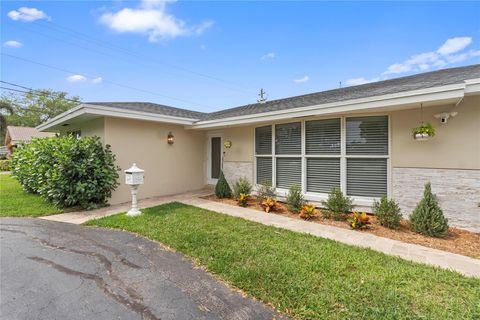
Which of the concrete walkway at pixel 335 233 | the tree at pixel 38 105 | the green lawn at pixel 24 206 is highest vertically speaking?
the tree at pixel 38 105

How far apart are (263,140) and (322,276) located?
5.19 metres

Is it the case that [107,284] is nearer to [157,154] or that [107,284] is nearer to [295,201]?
[295,201]

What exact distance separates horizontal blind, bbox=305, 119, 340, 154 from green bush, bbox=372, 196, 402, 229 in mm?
1665

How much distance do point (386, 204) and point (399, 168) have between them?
3.19 ft

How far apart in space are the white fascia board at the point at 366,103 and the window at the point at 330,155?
63 centimetres

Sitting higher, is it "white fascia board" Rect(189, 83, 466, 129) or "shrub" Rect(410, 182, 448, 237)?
"white fascia board" Rect(189, 83, 466, 129)

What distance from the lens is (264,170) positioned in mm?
7648

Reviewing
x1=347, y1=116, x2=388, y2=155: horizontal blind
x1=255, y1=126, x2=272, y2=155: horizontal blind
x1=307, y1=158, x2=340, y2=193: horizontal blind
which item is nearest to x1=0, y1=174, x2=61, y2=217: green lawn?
x1=255, y1=126, x2=272, y2=155: horizontal blind

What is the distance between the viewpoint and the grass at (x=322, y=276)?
7.55 ft

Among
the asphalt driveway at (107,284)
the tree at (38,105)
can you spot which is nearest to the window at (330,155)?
the asphalt driveway at (107,284)

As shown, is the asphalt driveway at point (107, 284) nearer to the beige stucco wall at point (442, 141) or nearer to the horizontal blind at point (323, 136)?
the horizontal blind at point (323, 136)

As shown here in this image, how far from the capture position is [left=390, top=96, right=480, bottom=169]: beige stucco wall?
175 inches

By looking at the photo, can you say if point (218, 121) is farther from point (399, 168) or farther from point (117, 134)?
point (399, 168)

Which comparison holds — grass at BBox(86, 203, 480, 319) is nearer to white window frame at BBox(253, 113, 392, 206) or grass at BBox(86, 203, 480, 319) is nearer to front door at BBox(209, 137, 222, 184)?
white window frame at BBox(253, 113, 392, 206)
